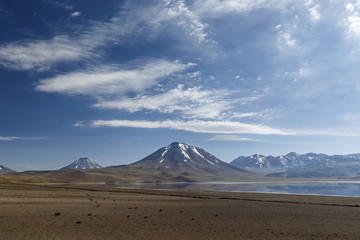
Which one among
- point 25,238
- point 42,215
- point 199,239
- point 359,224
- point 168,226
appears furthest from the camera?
point 42,215

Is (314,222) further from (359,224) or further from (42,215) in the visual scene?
(42,215)

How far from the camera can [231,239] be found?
19297mm

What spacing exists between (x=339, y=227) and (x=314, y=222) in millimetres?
2792

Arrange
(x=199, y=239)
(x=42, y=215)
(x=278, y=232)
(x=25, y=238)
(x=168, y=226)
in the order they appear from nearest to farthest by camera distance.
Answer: (x=25, y=238), (x=199, y=239), (x=278, y=232), (x=168, y=226), (x=42, y=215)

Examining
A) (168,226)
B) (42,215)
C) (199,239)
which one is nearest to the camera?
(199,239)

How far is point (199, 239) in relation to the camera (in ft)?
63.0

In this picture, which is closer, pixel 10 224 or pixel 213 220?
pixel 10 224

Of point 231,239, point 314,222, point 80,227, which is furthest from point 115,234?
point 314,222

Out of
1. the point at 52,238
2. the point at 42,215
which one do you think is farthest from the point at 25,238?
the point at 42,215

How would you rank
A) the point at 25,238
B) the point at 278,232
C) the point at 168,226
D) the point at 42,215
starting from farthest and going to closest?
the point at 42,215, the point at 168,226, the point at 278,232, the point at 25,238

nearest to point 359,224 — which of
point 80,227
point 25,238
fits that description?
point 80,227

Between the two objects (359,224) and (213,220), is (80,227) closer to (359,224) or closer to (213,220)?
(213,220)

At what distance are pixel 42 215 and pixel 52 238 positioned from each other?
10.7 meters

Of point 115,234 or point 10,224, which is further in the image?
point 10,224
